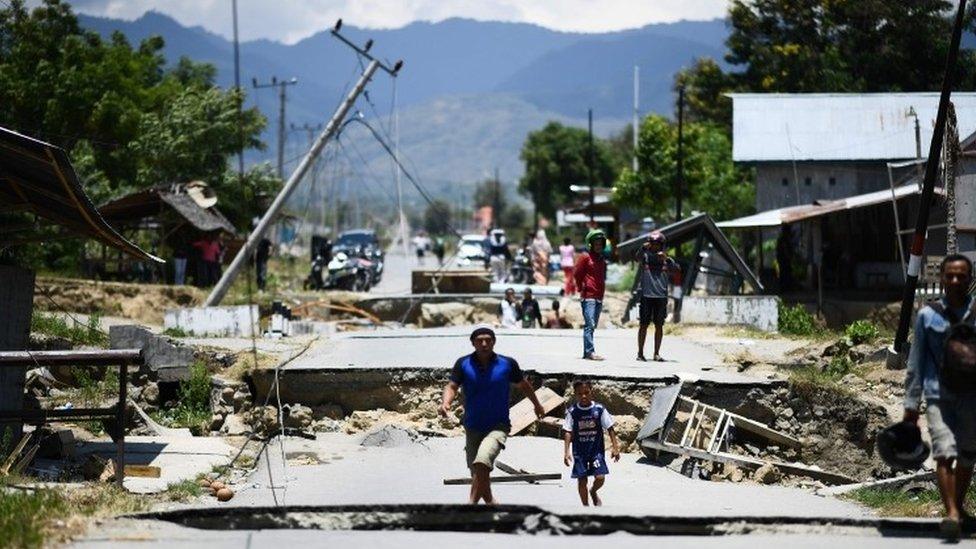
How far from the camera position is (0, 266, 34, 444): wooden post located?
15.2 metres

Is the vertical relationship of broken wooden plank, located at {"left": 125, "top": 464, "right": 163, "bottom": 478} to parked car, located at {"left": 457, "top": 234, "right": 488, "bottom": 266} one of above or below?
below

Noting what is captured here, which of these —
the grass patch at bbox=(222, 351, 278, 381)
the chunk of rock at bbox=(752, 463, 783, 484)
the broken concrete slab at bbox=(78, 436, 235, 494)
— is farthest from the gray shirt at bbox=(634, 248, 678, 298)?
the broken concrete slab at bbox=(78, 436, 235, 494)

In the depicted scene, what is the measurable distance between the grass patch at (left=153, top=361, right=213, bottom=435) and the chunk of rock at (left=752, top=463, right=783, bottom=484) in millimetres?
6671

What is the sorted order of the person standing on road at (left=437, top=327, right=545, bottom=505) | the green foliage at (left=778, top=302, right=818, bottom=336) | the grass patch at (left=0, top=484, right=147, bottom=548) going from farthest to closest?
1. the green foliage at (left=778, top=302, right=818, bottom=336)
2. the person standing on road at (left=437, top=327, right=545, bottom=505)
3. the grass patch at (left=0, top=484, right=147, bottom=548)

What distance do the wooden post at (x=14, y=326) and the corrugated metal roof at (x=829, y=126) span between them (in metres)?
30.5

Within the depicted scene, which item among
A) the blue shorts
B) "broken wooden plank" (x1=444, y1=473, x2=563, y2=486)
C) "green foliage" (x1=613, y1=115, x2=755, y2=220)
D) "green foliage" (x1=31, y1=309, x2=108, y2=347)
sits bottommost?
"broken wooden plank" (x1=444, y1=473, x2=563, y2=486)

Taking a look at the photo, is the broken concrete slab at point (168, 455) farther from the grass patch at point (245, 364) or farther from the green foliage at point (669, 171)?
the green foliage at point (669, 171)

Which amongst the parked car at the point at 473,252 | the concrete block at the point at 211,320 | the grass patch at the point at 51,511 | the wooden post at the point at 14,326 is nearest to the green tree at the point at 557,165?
the parked car at the point at 473,252

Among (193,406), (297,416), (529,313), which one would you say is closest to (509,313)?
(529,313)

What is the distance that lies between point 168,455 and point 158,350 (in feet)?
15.4

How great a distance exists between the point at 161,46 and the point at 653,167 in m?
19.8

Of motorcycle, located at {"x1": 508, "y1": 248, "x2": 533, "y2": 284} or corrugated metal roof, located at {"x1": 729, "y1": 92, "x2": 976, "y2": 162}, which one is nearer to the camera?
corrugated metal roof, located at {"x1": 729, "y1": 92, "x2": 976, "y2": 162}

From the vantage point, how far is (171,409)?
65.1 feet

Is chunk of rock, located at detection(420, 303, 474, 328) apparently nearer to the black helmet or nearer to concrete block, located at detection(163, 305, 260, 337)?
concrete block, located at detection(163, 305, 260, 337)
